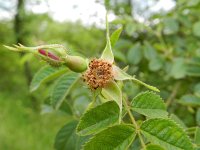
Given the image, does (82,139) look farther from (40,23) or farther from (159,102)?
(40,23)

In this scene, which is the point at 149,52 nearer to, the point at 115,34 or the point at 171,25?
the point at 171,25

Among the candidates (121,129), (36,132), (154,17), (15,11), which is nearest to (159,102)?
(121,129)

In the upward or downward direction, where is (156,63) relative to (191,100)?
upward

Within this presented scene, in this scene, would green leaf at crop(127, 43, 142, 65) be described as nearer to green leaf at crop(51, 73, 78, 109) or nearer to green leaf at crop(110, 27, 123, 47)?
green leaf at crop(51, 73, 78, 109)

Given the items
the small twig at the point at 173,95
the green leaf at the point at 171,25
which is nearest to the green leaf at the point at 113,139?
the small twig at the point at 173,95

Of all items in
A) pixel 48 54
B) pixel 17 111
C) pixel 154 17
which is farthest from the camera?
pixel 17 111

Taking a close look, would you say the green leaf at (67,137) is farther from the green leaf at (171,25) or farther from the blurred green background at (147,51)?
the green leaf at (171,25)

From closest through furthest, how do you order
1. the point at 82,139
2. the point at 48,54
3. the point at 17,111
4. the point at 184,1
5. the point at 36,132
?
the point at 48,54, the point at 82,139, the point at 184,1, the point at 36,132, the point at 17,111

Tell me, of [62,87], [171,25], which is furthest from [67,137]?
[171,25]
